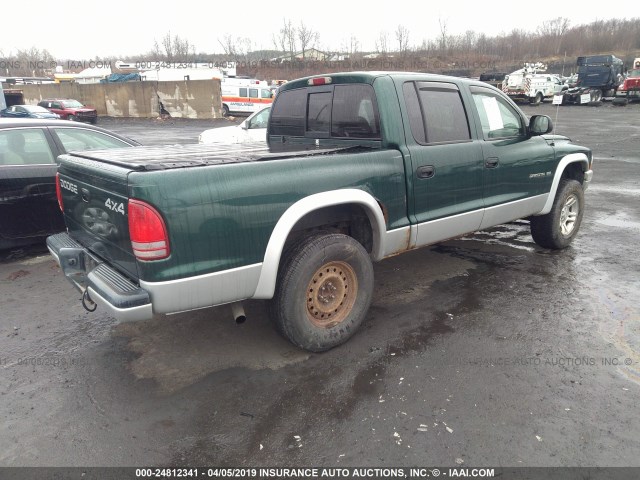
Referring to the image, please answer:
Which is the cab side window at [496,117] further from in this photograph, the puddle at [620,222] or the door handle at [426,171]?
the puddle at [620,222]

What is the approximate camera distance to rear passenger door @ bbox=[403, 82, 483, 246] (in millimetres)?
3809

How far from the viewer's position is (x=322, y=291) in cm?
349

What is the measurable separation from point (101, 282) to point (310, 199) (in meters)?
1.42

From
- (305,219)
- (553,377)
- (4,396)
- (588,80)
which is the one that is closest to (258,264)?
(305,219)

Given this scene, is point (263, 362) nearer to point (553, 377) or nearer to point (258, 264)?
point (258, 264)

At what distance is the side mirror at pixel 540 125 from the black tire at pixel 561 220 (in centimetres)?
95

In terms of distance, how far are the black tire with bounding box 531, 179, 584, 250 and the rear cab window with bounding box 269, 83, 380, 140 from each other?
275 centimetres

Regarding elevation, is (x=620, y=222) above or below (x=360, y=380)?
above

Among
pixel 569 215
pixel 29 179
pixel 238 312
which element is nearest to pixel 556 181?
pixel 569 215

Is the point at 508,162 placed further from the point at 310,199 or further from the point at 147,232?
the point at 147,232

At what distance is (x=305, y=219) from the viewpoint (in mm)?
3320

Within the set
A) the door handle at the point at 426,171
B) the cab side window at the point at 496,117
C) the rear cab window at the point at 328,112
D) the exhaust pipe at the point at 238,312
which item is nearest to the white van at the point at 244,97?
the rear cab window at the point at 328,112

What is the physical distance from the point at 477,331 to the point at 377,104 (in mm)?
1991

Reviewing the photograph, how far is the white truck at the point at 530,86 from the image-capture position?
30.9 m
